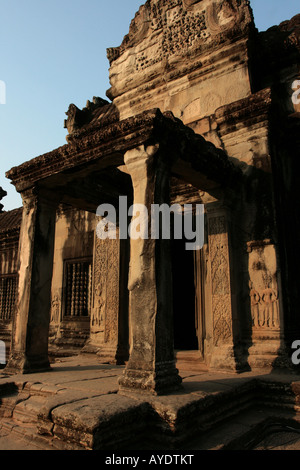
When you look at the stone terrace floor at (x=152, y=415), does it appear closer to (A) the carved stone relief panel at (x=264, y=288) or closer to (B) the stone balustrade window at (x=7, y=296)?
(A) the carved stone relief panel at (x=264, y=288)

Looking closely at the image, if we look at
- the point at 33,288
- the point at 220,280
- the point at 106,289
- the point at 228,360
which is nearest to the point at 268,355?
the point at 228,360

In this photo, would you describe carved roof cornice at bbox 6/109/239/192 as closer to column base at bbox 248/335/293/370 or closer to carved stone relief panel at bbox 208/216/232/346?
carved stone relief panel at bbox 208/216/232/346

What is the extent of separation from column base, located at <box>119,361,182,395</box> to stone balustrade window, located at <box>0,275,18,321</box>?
7877mm

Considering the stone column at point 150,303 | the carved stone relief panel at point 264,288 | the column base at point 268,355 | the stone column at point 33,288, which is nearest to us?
the stone column at point 150,303

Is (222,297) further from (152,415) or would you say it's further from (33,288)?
(33,288)

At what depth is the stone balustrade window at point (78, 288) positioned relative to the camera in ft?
26.5

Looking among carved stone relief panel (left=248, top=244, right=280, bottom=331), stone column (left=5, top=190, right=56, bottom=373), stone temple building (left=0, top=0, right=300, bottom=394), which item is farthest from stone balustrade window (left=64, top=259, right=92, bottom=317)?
carved stone relief panel (left=248, top=244, right=280, bottom=331)

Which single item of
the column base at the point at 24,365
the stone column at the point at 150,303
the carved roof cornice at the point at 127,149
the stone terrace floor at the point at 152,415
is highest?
the carved roof cornice at the point at 127,149

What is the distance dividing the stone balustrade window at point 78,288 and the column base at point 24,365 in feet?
8.93

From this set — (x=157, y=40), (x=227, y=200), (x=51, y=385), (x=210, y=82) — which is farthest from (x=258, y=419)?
(x=157, y=40)

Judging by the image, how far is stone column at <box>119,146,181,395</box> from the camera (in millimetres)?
3539

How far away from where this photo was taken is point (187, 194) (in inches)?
251

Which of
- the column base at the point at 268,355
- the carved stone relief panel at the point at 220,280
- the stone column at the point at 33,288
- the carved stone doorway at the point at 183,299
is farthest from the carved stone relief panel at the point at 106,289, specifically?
the column base at the point at 268,355
